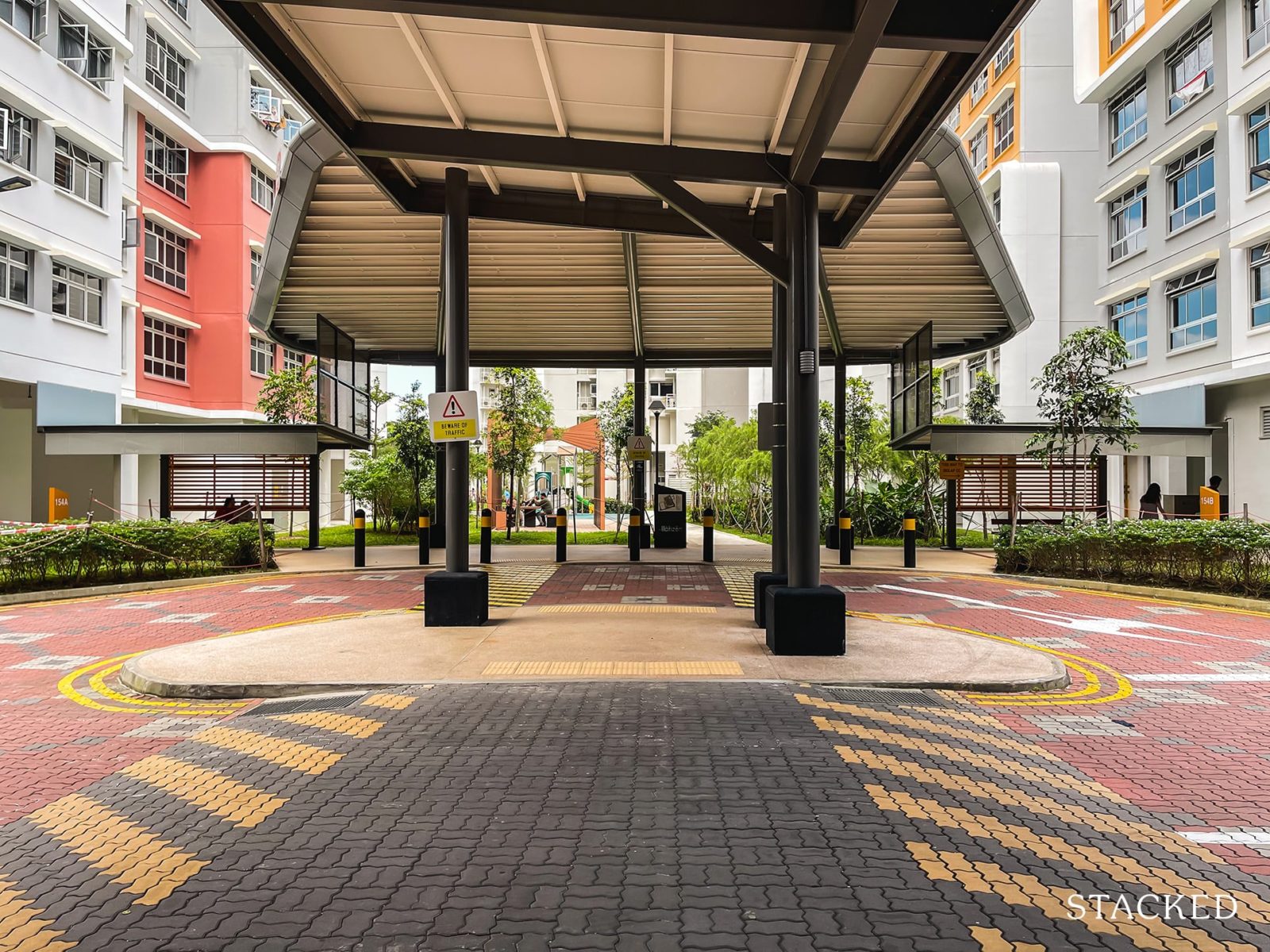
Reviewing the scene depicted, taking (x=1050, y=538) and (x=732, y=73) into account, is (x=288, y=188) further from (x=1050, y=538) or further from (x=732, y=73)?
(x=1050, y=538)

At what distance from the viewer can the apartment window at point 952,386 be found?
4334 cm

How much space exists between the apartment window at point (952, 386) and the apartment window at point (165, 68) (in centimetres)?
3486

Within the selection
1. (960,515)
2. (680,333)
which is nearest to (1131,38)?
(960,515)

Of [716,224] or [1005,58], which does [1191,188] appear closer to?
[1005,58]

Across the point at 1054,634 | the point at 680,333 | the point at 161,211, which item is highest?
the point at 161,211

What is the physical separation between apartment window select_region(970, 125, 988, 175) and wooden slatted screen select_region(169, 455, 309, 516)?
109ft

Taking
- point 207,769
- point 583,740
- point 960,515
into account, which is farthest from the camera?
point 960,515

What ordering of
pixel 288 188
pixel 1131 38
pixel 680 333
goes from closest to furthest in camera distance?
pixel 288 188 → pixel 680 333 → pixel 1131 38

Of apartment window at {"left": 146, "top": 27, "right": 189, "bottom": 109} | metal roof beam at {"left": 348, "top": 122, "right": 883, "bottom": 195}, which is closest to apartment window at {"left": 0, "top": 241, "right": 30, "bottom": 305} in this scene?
apartment window at {"left": 146, "top": 27, "right": 189, "bottom": 109}

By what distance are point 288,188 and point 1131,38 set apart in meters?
28.3

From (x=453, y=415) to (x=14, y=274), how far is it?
19.5 m

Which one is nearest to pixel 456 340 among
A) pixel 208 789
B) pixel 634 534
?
pixel 208 789

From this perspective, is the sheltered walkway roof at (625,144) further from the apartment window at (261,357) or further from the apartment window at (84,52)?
the apartment window at (261,357)

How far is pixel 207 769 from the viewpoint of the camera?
17.1 ft
